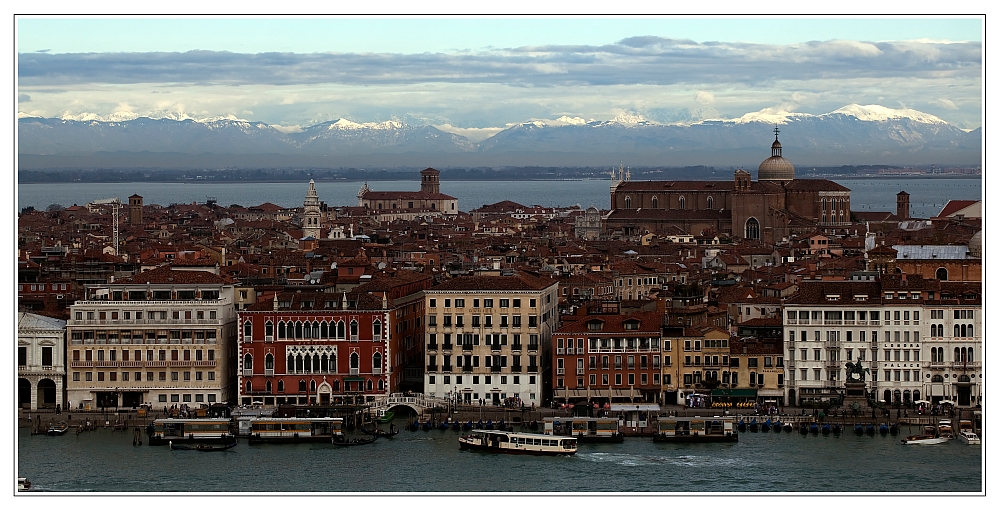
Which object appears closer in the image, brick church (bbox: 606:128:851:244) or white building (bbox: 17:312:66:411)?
white building (bbox: 17:312:66:411)

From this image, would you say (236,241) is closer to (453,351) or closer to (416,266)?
(416,266)

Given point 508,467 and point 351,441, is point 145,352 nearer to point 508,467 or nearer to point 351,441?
point 351,441

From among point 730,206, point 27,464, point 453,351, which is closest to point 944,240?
point 453,351

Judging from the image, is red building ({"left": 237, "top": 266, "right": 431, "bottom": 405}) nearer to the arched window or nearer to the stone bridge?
the stone bridge

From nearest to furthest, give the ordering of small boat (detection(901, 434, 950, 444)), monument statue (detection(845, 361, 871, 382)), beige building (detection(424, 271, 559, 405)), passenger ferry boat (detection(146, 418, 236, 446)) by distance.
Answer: small boat (detection(901, 434, 950, 444))
passenger ferry boat (detection(146, 418, 236, 446))
monument statue (detection(845, 361, 871, 382))
beige building (detection(424, 271, 559, 405))

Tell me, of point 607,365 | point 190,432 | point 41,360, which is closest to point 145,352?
point 41,360

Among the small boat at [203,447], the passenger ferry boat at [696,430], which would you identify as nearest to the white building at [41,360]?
the small boat at [203,447]

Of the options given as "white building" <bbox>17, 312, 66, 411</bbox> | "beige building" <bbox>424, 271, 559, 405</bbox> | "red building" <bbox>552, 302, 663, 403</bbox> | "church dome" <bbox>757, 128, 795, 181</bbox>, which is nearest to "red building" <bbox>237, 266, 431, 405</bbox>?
"beige building" <bbox>424, 271, 559, 405</bbox>

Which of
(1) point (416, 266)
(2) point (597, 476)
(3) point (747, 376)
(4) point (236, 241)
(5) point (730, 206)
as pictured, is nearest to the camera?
(2) point (597, 476)
